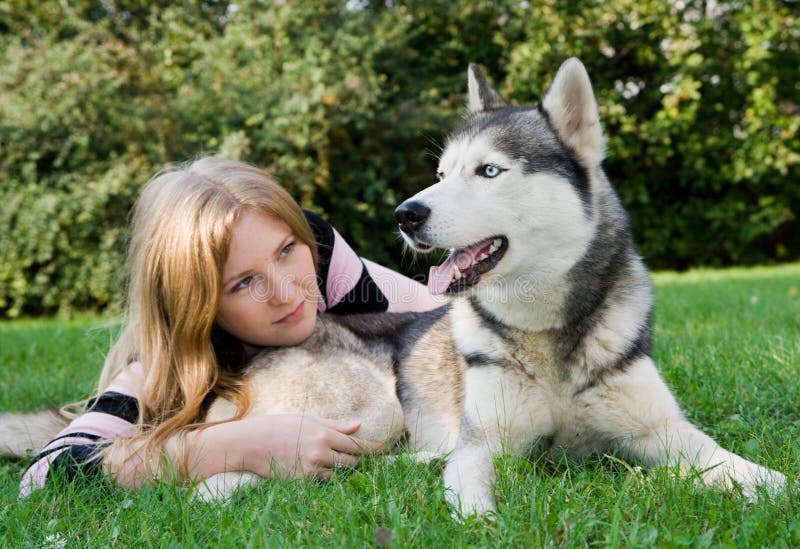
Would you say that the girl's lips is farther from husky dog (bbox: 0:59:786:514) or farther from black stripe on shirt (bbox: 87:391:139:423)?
black stripe on shirt (bbox: 87:391:139:423)

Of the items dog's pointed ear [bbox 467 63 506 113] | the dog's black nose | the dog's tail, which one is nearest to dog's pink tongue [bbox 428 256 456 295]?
the dog's black nose

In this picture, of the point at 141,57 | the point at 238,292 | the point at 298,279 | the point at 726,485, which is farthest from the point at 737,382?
the point at 141,57

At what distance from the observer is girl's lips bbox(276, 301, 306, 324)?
3068 millimetres

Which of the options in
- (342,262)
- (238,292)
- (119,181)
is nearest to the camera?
(238,292)

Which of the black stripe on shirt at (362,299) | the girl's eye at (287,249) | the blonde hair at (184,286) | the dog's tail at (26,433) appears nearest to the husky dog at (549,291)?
the girl's eye at (287,249)

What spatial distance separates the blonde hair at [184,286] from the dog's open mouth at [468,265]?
84cm

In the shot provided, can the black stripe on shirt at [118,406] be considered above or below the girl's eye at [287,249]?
below

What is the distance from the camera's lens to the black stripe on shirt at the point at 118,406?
2926 millimetres

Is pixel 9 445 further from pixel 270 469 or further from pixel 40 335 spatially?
pixel 40 335

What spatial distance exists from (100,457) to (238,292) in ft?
2.72

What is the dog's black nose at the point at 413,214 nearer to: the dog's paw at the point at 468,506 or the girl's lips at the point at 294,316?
the girl's lips at the point at 294,316

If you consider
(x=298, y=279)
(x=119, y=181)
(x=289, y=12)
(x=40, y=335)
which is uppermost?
(x=289, y=12)

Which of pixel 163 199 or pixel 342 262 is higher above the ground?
pixel 163 199

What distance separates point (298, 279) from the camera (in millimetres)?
3150
